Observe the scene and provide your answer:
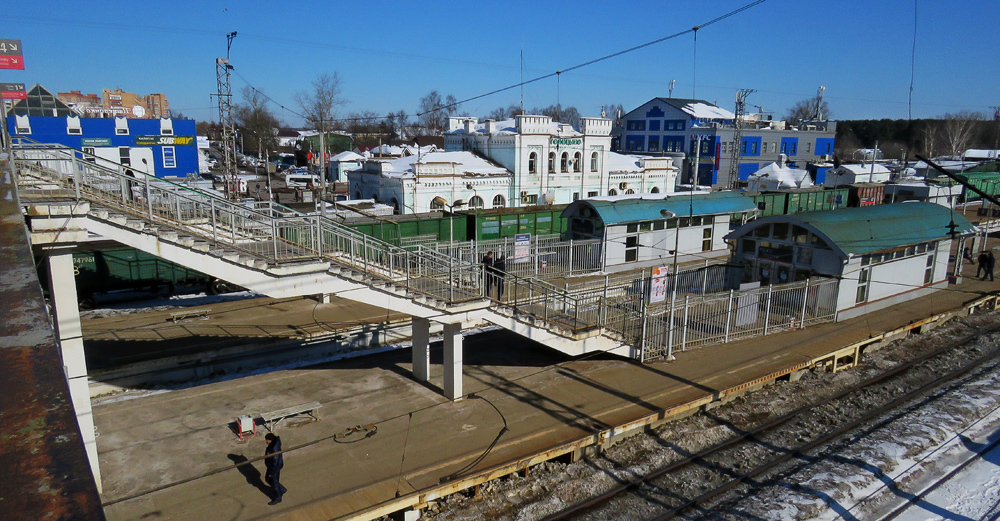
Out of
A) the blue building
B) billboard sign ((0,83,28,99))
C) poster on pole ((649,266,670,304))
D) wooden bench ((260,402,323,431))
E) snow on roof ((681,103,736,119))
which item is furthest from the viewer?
snow on roof ((681,103,736,119))

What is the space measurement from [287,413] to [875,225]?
725 inches

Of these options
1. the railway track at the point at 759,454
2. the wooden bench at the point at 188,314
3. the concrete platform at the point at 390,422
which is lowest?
the railway track at the point at 759,454

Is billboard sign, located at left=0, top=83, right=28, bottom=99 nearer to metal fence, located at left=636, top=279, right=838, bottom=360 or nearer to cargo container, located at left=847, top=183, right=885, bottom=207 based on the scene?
metal fence, located at left=636, top=279, right=838, bottom=360

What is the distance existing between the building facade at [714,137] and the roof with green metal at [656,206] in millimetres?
31888

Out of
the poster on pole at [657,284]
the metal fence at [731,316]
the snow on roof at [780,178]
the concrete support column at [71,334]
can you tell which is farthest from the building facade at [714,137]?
the concrete support column at [71,334]

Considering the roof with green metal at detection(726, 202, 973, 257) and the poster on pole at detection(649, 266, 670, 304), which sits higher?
the roof with green metal at detection(726, 202, 973, 257)

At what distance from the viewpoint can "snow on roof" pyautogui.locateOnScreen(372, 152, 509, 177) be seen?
30.7 m

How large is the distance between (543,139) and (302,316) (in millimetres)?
20064

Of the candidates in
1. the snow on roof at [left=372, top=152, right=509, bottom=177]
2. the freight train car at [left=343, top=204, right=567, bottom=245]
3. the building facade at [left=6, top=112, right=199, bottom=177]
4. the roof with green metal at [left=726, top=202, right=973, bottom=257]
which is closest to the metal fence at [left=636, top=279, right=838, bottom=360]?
the roof with green metal at [left=726, top=202, right=973, bottom=257]

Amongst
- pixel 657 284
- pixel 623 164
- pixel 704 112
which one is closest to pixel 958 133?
pixel 704 112

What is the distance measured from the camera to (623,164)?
132ft

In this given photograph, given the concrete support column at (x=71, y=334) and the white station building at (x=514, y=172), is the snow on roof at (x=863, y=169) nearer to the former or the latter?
the white station building at (x=514, y=172)

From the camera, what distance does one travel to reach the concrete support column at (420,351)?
1336 centimetres

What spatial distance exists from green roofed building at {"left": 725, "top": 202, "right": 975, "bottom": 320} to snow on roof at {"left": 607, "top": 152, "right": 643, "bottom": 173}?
1710 cm
